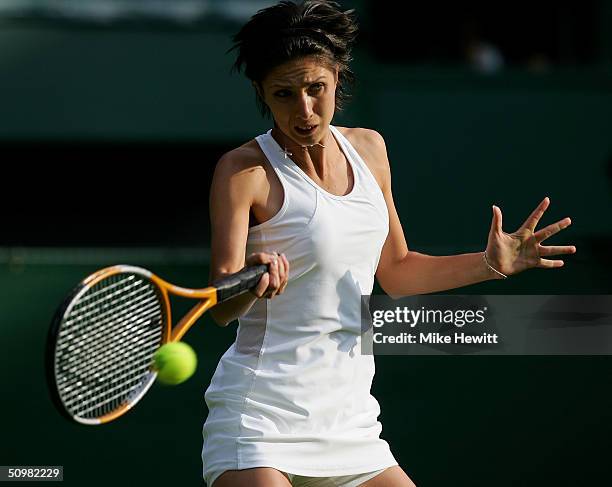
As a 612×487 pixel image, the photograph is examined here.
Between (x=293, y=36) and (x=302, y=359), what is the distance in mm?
803

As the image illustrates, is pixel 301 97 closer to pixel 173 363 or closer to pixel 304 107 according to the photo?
pixel 304 107

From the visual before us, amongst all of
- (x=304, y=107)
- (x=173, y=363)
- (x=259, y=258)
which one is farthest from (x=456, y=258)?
(x=173, y=363)

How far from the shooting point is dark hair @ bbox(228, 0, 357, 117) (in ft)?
10.0

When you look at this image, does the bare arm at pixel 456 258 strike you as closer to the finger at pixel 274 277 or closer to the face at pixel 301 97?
the face at pixel 301 97

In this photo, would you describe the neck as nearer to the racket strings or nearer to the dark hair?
the dark hair

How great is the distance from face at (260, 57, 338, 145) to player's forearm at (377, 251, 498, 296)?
1.73ft

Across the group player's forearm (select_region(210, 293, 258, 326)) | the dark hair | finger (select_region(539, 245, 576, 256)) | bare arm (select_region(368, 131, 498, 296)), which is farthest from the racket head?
finger (select_region(539, 245, 576, 256))

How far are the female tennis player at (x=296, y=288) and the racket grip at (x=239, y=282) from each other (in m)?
0.10

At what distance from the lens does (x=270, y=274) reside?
2.84 m

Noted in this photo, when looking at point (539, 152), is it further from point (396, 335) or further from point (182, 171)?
point (396, 335)

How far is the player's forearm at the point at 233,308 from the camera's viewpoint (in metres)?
2.98

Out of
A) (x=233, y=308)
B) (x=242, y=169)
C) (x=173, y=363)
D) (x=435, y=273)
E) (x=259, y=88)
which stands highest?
(x=259, y=88)

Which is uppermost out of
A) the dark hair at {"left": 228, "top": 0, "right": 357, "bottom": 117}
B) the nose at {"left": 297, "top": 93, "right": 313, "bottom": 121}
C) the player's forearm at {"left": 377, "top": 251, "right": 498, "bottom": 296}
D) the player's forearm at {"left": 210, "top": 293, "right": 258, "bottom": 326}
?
the dark hair at {"left": 228, "top": 0, "right": 357, "bottom": 117}

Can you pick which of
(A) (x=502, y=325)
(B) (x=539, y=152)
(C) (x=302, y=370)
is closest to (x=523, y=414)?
(A) (x=502, y=325)
